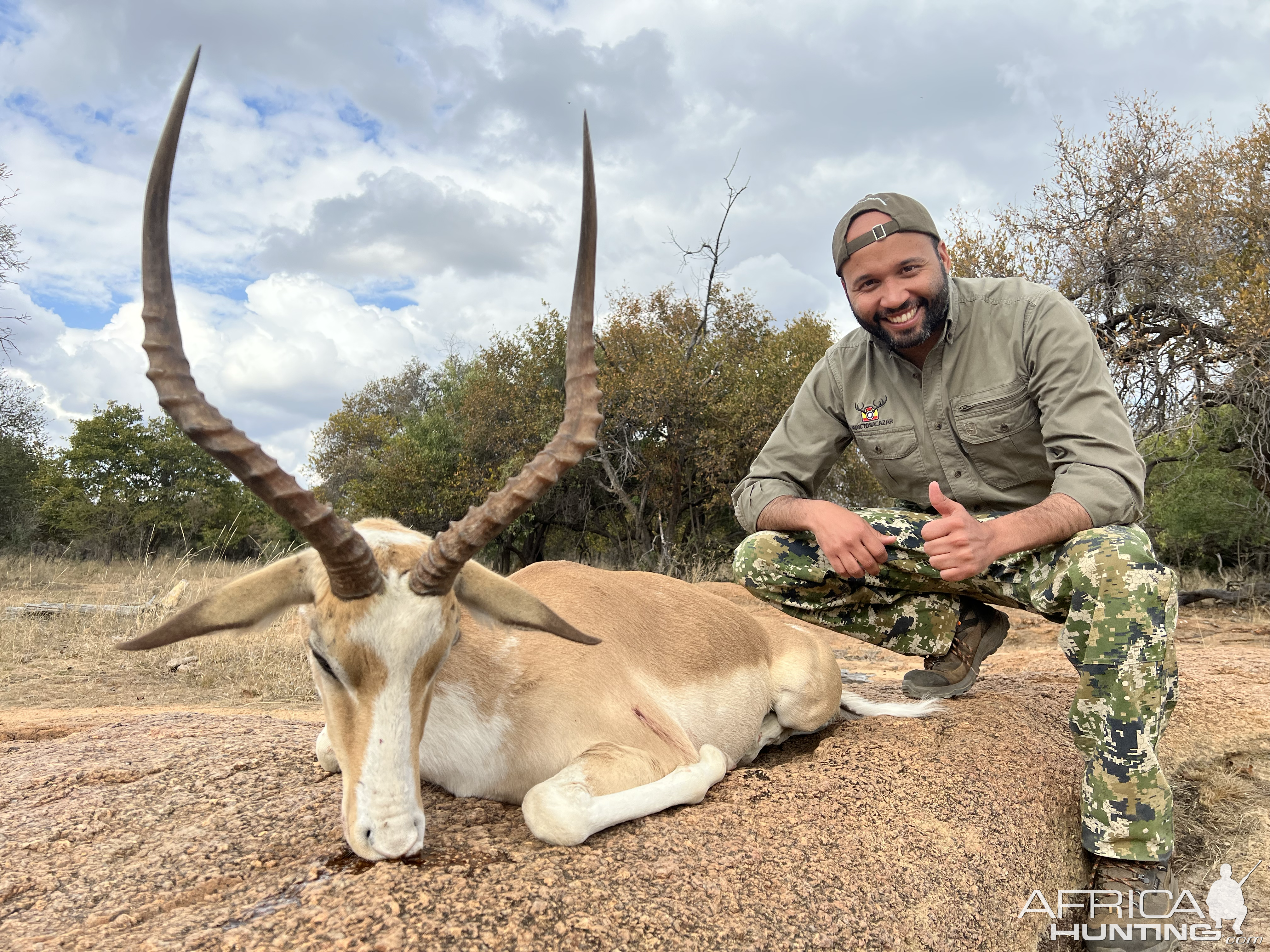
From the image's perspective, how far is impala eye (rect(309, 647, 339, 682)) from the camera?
2645mm

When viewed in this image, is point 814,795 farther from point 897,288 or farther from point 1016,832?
point 897,288

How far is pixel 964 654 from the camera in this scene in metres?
4.89

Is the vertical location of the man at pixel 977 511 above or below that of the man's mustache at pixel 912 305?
below

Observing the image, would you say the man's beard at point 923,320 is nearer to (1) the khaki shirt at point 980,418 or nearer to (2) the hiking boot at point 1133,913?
(1) the khaki shirt at point 980,418

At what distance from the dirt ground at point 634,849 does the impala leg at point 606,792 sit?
0.06m

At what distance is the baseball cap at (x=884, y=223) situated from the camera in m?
4.18

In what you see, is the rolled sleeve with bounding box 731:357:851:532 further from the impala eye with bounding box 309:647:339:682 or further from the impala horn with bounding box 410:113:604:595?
the impala eye with bounding box 309:647:339:682

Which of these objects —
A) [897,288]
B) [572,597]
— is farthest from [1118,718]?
[572,597]

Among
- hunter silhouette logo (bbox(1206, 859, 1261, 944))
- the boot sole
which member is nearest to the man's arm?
the boot sole

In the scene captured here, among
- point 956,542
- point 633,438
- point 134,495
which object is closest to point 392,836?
point 956,542

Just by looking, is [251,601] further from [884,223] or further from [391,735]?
[884,223]

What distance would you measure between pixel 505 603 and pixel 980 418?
2606 mm

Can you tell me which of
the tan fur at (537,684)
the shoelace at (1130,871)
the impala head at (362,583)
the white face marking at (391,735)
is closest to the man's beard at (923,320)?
the tan fur at (537,684)

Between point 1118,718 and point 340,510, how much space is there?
25.4m
